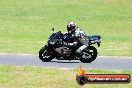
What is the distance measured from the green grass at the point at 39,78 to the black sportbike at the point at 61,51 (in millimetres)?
2948

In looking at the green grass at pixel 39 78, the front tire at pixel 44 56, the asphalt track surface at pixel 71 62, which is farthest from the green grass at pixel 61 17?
the green grass at pixel 39 78

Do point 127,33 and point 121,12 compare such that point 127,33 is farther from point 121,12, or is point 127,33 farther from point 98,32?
point 121,12

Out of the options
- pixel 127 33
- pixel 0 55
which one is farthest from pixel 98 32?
pixel 0 55

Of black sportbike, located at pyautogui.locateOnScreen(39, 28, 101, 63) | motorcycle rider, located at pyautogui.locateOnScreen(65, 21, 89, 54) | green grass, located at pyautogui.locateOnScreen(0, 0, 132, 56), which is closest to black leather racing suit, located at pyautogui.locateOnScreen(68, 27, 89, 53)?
motorcycle rider, located at pyautogui.locateOnScreen(65, 21, 89, 54)

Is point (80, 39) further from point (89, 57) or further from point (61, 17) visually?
point (61, 17)

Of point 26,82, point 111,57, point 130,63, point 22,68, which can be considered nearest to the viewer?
point 26,82

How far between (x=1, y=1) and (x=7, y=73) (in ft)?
140

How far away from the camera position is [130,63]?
22.5 meters

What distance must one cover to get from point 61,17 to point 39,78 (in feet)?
119

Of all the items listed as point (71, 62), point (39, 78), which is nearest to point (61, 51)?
point (71, 62)

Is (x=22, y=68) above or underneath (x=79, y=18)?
above

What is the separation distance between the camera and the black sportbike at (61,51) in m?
→ 22.4

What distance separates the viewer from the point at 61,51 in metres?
22.5

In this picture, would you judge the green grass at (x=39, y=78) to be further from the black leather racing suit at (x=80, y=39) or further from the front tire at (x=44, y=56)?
the black leather racing suit at (x=80, y=39)
